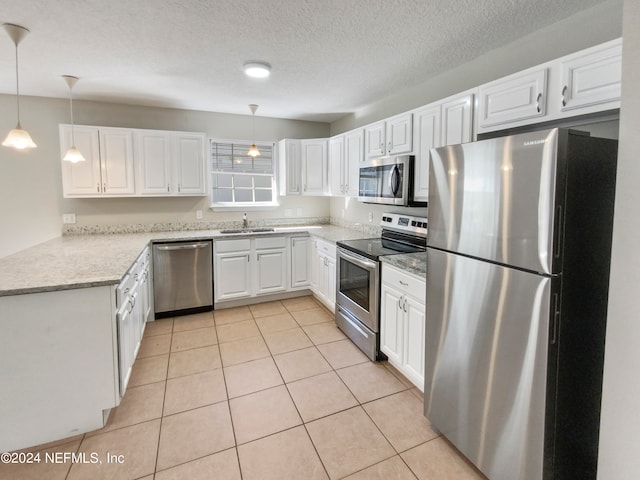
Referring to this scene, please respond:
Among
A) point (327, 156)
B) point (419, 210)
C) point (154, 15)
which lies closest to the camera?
point (154, 15)

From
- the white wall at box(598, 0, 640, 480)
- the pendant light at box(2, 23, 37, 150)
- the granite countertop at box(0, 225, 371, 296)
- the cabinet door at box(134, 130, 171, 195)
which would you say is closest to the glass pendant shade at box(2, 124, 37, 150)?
the pendant light at box(2, 23, 37, 150)

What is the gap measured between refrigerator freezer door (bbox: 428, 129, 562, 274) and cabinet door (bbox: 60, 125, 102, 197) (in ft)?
11.8

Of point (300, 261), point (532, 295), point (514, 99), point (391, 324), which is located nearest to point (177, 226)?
point (300, 261)

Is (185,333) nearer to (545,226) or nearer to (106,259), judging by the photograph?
(106,259)

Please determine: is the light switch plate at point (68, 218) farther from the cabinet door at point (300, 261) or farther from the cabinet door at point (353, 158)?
the cabinet door at point (353, 158)

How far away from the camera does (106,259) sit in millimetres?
2543

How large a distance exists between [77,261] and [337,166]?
9.33 ft

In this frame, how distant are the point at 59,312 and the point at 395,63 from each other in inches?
117

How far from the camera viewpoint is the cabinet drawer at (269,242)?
4145 mm

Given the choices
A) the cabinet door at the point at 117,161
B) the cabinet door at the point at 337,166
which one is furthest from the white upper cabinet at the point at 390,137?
the cabinet door at the point at 117,161

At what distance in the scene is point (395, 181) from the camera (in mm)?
2910

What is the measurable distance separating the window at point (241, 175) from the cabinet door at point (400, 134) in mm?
2180

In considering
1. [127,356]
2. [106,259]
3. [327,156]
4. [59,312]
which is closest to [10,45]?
[106,259]

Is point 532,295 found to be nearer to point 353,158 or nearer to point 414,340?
point 414,340
